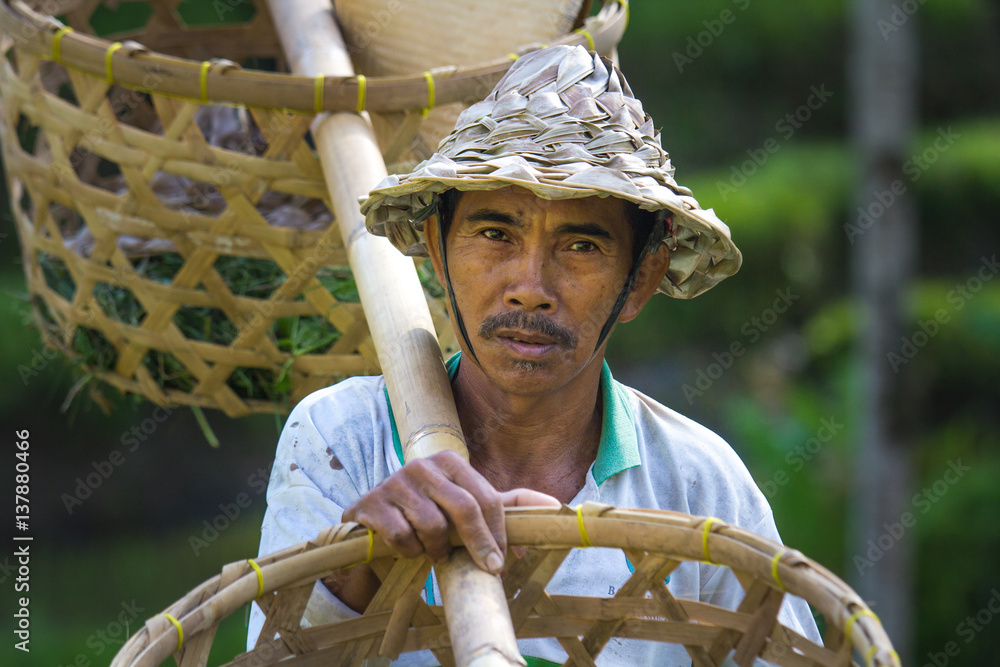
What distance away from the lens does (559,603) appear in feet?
Answer: 4.42

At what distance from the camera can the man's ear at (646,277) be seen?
1.56 m

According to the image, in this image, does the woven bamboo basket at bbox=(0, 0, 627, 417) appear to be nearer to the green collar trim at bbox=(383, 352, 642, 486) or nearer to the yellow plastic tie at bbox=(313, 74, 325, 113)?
the yellow plastic tie at bbox=(313, 74, 325, 113)

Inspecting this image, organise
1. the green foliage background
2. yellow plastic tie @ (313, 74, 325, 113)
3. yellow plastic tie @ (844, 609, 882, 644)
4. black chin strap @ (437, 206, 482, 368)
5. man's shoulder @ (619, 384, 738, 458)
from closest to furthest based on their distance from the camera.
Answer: yellow plastic tie @ (844, 609, 882, 644)
black chin strap @ (437, 206, 482, 368)
man's shoulder @ (619, 384, 738, 458)
yellow plastic tie @ (313, 74, 325, 113)
the green foliage background

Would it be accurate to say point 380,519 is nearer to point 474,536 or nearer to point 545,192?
point 474,536

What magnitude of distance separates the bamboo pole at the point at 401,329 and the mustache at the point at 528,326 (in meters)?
0.10

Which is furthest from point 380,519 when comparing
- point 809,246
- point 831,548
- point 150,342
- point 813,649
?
point 809,246

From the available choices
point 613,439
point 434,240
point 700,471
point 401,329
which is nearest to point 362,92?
point 434,240

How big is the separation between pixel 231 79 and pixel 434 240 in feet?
1.31

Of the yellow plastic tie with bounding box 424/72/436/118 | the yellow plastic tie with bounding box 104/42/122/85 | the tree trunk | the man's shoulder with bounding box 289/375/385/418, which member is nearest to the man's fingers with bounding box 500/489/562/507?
the man's shoulder with bounding box 289/375/385/418

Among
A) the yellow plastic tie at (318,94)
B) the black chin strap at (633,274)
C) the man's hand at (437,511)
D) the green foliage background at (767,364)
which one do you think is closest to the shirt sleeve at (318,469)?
the man's hand at (437,511)

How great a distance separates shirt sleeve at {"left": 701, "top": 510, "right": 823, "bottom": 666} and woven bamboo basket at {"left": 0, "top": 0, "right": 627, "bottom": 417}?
557 millimetres

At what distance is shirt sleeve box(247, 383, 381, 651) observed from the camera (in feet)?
4.69

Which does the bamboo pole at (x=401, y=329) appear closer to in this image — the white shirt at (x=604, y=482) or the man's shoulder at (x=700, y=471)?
the white shirt at (x=604, y=482)

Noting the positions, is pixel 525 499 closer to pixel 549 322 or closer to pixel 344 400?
pixel 549 322
